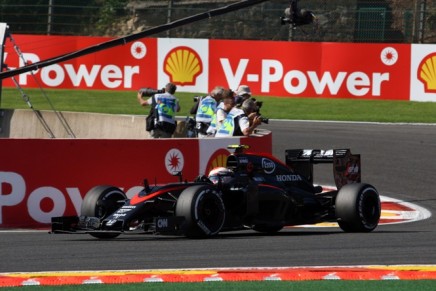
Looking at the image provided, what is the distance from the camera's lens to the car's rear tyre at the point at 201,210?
11.4 metres

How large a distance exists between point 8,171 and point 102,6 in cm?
2325

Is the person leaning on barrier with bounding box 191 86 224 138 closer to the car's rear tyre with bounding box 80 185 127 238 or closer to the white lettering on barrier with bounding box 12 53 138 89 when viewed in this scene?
the car's rear tyre with bounding box 80 185 127 238

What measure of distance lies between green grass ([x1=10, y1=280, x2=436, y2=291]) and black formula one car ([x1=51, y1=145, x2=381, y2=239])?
9.53 feet

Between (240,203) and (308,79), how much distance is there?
61.7 feet

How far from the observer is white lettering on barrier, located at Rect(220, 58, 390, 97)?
30000mm

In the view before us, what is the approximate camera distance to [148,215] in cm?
1168

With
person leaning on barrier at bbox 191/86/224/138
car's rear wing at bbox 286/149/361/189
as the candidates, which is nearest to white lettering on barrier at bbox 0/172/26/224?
car's rear wing at bbox 286/149/361/189

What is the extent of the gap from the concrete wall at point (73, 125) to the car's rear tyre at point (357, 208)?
9.25 metres

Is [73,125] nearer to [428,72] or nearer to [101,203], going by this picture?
[428,72]

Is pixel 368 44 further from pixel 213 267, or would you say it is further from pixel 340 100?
pixel 213 267

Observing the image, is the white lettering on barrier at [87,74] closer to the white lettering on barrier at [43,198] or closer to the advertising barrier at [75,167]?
the advertising barrier at [75,167]

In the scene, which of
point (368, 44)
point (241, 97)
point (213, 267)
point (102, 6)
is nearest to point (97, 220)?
point (213, 267)

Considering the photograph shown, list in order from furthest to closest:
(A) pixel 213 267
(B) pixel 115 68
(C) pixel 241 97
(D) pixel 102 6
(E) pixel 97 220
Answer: (D) pixel 102 6 → (B) pixel 115 68 → (C) pixel 241 97 → (E) pixel 97 220 → (A) pixel 213 267

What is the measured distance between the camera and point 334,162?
12930 mm
